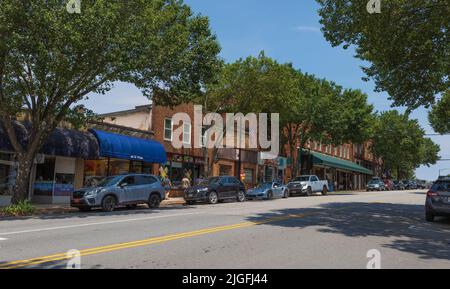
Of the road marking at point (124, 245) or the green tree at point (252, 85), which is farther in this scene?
the green tree at point (252, 85)

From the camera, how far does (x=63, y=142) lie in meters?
22.4

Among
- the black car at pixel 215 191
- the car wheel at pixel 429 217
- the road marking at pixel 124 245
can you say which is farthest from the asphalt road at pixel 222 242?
the black car at pixel 215 191

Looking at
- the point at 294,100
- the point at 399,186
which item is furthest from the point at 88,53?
the point at 399,186

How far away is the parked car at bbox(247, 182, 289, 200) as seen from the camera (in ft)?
99.8

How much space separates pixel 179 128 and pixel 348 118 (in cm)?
1703

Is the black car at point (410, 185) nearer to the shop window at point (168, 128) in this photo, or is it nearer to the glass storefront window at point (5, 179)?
the shop window at point (168, 128)

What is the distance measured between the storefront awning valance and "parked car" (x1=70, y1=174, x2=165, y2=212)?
3362 millimetres

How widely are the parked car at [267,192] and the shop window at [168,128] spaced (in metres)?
6.48

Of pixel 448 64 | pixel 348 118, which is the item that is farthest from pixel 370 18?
pixel 348 118

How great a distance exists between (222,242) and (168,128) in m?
21.5

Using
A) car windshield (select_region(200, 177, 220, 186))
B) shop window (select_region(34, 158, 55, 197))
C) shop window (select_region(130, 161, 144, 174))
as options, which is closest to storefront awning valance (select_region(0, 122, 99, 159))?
shop window (select_region(34, 158, 55, 197))

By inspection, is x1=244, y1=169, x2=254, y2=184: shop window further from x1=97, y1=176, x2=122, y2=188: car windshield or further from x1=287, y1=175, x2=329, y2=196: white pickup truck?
x1=97, y1=176, x2=122, y2=188: car windshield

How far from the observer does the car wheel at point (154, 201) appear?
70.4 ft
